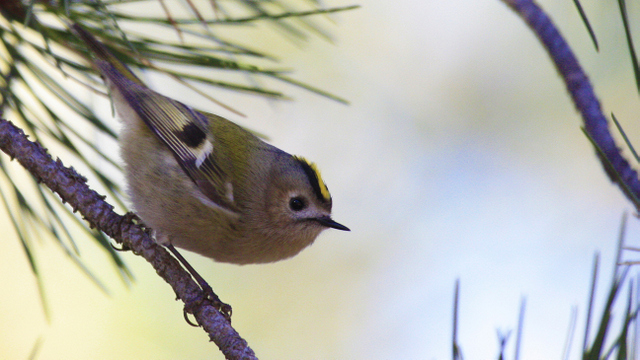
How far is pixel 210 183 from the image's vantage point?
132cm

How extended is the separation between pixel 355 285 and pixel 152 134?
1123 mm

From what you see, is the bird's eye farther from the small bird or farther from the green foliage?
the green foliage

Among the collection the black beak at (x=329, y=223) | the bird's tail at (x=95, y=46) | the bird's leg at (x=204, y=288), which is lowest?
the bird's leg at (x=204, y=288)

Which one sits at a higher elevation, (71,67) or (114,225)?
(71,67)

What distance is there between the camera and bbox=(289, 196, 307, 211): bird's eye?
142cm

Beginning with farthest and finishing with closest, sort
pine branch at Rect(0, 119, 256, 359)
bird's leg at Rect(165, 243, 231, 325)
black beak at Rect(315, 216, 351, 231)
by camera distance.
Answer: black beak at Rect(315, 216, 351, 231) < bird's leg at Rect(165, 243, 231, 325) < pine branch at Rect(0, 119, 256, 359)

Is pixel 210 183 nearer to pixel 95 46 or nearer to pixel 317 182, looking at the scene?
pixel 317 182

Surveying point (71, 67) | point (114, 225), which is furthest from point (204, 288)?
point (71, 67)

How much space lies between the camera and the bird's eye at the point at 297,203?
4.66 ft

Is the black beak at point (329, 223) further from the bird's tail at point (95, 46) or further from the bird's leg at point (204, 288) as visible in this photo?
the bird's tail at point (95, 46)

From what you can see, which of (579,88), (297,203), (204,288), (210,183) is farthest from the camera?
(297,203)

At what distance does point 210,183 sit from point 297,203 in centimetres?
23

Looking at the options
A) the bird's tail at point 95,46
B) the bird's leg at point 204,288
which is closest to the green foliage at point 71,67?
the bird's tail at point 95,46

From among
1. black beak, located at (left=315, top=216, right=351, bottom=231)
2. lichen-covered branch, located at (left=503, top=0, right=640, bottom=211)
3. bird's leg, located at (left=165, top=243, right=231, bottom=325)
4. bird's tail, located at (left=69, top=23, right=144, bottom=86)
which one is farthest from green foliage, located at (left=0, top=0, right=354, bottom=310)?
black beak, located at (left=315, top=216, right=351, bottom=231)
